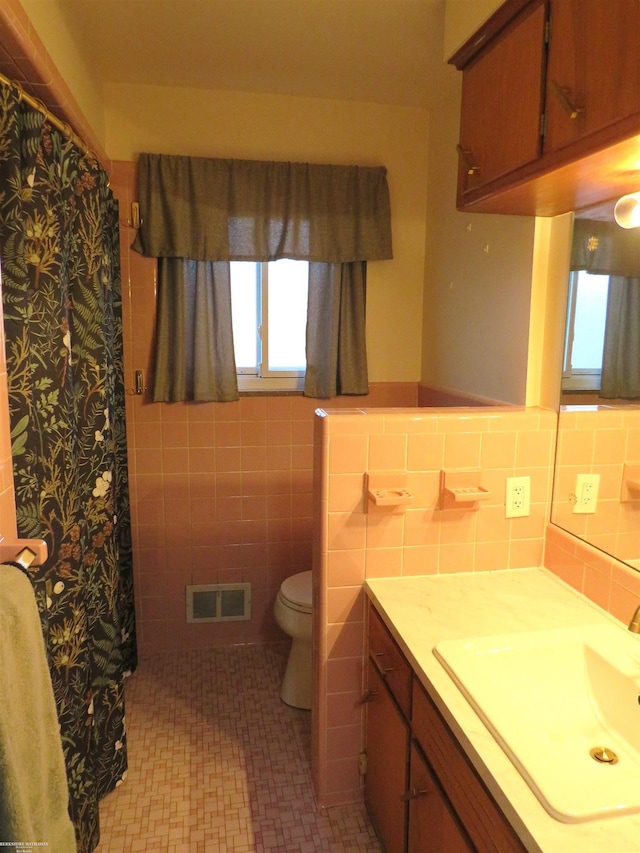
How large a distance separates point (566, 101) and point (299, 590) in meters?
1.94

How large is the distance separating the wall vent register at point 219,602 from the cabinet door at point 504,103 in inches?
82.1

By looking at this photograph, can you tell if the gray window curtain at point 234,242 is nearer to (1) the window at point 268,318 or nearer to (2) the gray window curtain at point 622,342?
(1) the window at point 268,318

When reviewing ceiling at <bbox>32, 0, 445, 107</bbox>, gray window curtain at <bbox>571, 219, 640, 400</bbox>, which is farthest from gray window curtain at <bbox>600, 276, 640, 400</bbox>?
ceiling at <bbox>32, 0, 445, 107</bbox>

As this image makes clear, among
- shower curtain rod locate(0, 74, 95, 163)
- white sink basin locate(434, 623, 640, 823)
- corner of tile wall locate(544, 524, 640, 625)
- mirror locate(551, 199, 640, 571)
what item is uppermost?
shower curtain rod locate(0, 74, 95, 163)

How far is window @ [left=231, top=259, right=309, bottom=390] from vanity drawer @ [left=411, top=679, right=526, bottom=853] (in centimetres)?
177

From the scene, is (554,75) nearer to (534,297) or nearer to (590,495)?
(534,297)

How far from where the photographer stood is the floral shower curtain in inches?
52.6

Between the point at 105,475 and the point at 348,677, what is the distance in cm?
105

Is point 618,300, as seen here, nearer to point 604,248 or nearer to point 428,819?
point 604,248

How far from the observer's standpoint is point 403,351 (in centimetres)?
284

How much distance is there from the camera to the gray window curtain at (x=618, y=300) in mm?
1394

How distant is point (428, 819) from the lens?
4.08ft

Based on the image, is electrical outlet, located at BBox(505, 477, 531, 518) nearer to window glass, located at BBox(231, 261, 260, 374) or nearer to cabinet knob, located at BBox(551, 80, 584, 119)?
cabinet knob, located at BBox(551, 80, 584, 119)

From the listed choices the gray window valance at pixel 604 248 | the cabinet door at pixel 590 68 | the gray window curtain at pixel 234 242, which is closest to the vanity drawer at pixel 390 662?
the gray window valance at pixel 604 248
